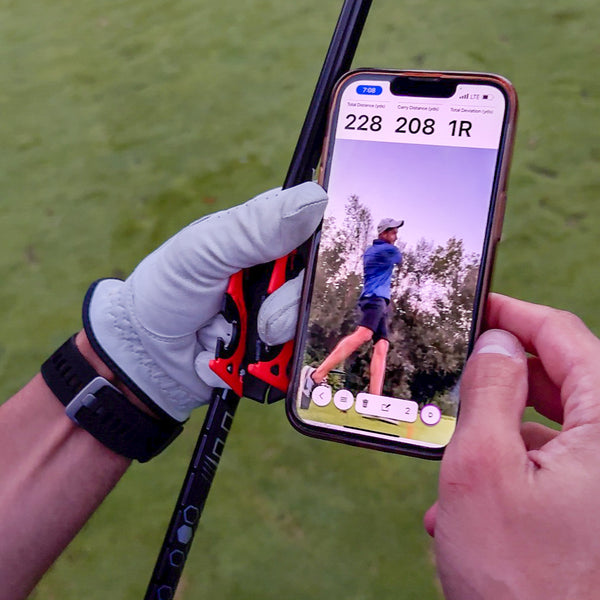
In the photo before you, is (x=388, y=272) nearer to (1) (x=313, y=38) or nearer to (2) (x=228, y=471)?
(2) (x=228, y=471)

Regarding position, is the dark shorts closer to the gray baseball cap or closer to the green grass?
the gray baseball cap

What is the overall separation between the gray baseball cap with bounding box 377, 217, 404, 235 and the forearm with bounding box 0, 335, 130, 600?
0.38 metres

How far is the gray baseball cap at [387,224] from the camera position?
55 cm

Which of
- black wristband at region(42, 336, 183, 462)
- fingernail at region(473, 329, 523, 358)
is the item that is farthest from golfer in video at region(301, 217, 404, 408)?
black wristband at region(42, 336, 183, 462)

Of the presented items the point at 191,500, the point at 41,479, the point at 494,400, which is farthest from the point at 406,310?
the point at 41,479

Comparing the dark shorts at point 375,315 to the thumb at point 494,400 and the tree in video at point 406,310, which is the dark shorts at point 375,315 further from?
the thumb at point 494,400

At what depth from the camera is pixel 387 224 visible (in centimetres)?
55

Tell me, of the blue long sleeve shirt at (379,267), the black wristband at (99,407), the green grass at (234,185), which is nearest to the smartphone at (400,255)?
the blue long sleeve shirt at (379,267)

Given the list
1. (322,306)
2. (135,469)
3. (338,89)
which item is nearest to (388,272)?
(322,306)

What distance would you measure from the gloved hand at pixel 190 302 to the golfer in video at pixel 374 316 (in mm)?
53

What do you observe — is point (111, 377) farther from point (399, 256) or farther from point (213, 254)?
point (399, 256)

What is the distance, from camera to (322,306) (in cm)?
57

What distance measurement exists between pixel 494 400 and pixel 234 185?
31.9 inches

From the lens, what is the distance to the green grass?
0.82 metres
